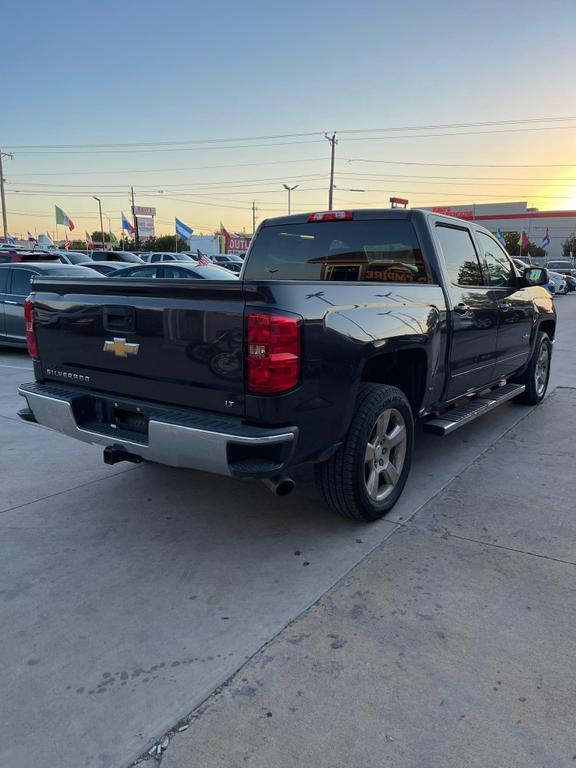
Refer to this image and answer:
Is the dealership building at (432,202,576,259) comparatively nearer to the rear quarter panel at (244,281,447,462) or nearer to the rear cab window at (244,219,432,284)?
the rear cab window at (244,219,432,284)

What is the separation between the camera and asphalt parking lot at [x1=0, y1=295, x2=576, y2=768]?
7.10 feet

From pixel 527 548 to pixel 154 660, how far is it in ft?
7.19

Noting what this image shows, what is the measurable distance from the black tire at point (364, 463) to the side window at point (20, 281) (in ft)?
27.5

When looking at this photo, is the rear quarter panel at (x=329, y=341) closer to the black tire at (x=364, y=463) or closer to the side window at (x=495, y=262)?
the black tire at (x=364, y=463)

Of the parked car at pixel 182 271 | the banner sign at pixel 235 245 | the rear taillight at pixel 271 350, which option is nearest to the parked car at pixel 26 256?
the parked car at pixel 182 271

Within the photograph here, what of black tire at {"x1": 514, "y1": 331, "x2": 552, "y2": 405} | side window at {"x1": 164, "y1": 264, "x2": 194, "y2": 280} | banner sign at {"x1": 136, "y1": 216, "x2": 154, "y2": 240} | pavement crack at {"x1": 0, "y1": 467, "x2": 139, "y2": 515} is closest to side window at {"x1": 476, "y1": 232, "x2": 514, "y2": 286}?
black tire at {"x1": 514, "y1": 331, "x2": 552, "y2": 405}

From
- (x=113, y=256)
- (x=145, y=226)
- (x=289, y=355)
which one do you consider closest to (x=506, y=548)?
(x=289, y=355)

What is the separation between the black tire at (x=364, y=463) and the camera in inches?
134

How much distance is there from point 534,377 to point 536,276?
1349 mm

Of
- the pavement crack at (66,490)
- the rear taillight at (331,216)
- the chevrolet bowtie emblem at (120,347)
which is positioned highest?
the rear taillight at (331,216)

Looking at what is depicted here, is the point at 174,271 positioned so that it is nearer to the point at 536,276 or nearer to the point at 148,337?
the point at 536,276

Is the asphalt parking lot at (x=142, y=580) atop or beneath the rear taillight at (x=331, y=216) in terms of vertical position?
beneath

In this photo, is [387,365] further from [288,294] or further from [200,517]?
[200,517]

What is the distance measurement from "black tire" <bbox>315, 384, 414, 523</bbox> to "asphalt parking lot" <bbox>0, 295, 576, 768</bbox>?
0.53 feet
